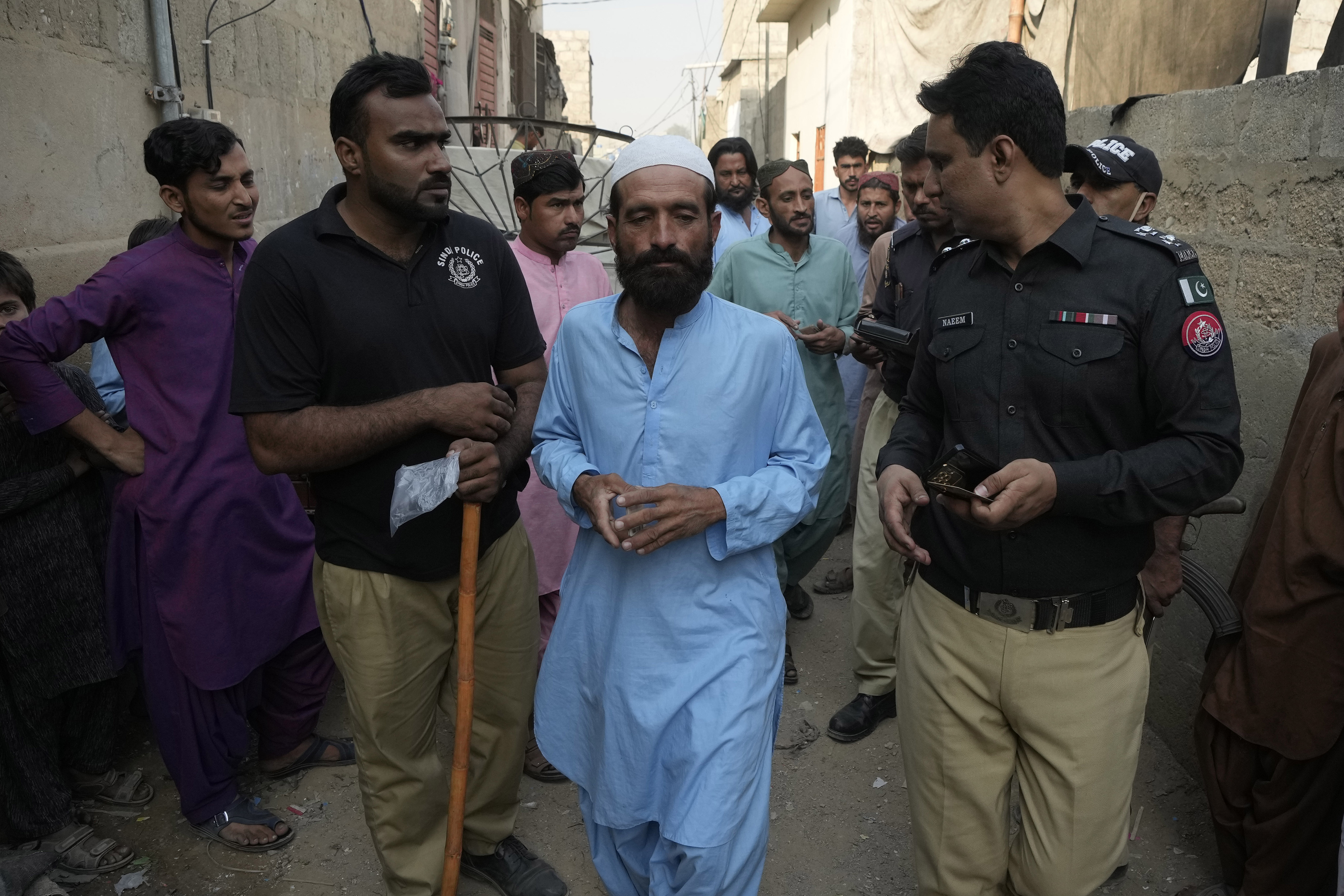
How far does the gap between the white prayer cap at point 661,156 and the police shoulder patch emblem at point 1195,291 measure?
3.39 feet

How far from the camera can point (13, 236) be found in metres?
3.54

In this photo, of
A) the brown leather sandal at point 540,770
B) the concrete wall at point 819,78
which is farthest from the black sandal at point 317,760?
the concrete wall at point 819,78

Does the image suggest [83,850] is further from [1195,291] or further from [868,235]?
[868,235]

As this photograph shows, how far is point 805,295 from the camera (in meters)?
4.45

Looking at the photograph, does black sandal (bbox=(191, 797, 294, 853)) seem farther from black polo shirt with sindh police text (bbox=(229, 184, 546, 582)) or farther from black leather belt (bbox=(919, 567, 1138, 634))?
black leather belt (bbox=(919, 567, 1138, 634))

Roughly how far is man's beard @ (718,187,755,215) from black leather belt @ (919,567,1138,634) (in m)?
4.13

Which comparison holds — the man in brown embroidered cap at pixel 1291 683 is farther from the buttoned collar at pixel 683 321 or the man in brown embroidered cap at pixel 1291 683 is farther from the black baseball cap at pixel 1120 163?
the buttoned collar at pixel 683 321

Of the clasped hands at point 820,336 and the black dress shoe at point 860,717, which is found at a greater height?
Result: the clasped hands at point 820,336

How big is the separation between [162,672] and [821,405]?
283cm

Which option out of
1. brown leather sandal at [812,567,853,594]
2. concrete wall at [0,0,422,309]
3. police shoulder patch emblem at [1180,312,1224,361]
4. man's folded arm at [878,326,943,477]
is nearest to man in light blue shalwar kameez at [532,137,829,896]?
man's folded arm at [878,326,943,477]

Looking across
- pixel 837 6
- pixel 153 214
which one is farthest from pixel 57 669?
pixel 837 6

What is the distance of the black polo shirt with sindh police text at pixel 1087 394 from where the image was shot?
1.86 metres

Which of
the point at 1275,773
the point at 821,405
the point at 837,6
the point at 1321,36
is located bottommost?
the point at 1275,773

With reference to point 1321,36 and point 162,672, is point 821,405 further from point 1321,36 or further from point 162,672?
point 1321,36
